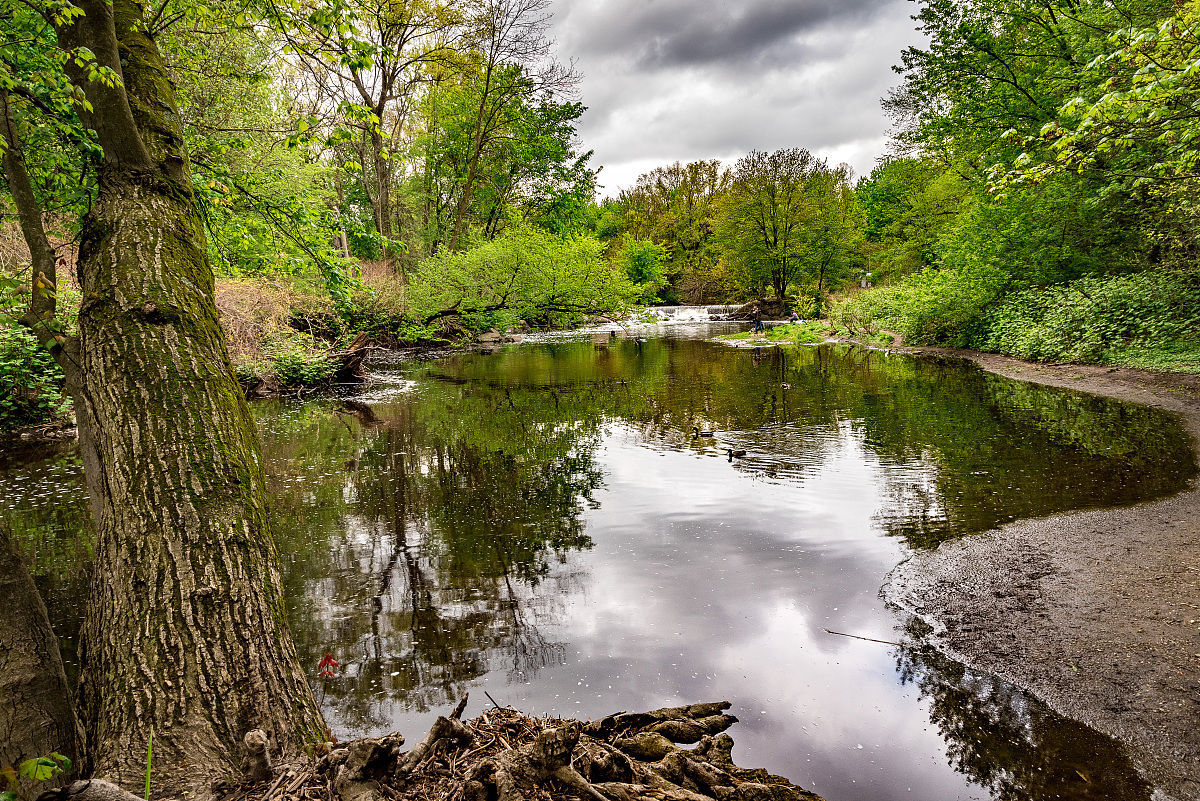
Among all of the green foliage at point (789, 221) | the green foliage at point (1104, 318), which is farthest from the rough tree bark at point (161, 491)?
the green foliage at point (789, 221)

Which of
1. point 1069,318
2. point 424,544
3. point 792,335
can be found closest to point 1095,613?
point 424,544

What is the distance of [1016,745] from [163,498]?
4.70 metres

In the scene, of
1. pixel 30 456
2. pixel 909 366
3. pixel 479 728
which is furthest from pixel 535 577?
pixel 909 366

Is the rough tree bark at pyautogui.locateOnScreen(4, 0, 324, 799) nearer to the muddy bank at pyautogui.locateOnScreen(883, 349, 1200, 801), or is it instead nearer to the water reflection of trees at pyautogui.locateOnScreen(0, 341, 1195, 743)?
the water reflection of trees at pyautogui.locateOnScreen(0, 341, 1195, 743)

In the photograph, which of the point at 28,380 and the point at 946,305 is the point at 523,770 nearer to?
the point at 28,380

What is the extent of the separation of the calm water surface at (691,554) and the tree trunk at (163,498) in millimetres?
1547

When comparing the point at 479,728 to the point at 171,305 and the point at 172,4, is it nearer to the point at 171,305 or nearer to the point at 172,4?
the point at 171,305

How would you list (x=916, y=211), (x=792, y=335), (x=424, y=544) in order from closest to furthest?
(x=424, y=544) → (x=792, y=335) → (x=916, y=211)

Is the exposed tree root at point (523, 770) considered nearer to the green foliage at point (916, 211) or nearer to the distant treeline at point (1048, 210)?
the distant treeline at point (1048, 210)

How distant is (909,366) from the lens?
20.0 meters

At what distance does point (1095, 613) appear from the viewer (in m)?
4.49

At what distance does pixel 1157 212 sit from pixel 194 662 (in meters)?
21.8

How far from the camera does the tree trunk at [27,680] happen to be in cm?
222

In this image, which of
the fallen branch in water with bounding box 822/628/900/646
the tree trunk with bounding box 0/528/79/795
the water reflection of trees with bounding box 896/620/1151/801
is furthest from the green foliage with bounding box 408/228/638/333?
the tree trunk with bounding box 0/528/79/795
